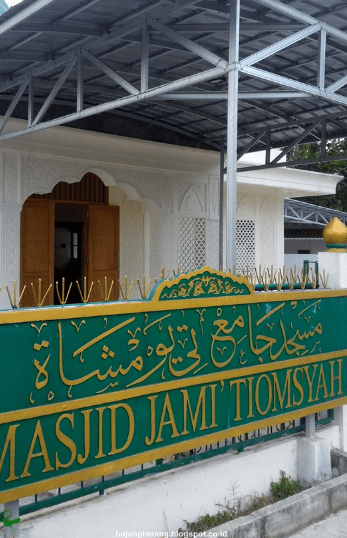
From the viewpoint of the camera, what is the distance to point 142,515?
10.8ft

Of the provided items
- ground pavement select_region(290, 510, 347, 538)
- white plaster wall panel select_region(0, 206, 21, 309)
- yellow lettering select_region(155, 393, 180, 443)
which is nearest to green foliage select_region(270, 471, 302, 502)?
ground pavement select_region(290, 510, 347, 538)

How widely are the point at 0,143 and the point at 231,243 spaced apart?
3.57 m

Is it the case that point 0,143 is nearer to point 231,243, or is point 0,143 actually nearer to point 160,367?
point 231,243

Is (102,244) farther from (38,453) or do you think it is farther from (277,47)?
(38,453)

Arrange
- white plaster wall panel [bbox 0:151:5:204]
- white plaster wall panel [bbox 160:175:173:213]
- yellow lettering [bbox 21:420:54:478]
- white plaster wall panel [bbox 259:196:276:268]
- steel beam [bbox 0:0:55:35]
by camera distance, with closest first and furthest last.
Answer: yellow lettering [bbox 21:420:54:478] < steel beam [bbox 0:0:55:35] < white plaster wall panel [bbox 0:151:5:204] < white plaster wall panel [bbox 160:175:173:213] < white plaster wall panel [bbox 259:196:276:268]

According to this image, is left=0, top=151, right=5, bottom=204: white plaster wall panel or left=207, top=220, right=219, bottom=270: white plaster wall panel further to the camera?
left=207, top=220, right=219, bottom=270: white plaster wall panel

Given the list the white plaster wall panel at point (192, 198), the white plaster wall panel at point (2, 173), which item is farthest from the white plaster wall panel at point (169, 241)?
the white plaster wall panel at point (2, 173)

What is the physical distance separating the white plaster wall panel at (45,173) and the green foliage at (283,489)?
4288mm

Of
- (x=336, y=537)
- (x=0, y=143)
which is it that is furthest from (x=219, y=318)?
(x=0, y=143)

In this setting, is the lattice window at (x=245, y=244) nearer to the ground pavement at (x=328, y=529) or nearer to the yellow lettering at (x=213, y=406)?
the ground pavement at (x=328, y=529)

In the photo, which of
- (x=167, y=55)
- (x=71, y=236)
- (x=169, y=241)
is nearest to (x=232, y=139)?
(x=167, y=55)

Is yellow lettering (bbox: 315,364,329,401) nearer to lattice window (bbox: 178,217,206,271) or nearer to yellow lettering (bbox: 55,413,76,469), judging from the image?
yellow lettering (bbox: 55,413,76,469)

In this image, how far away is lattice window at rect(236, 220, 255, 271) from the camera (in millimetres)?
10203

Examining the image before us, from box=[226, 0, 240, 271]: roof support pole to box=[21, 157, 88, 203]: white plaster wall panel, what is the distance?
135 inches
